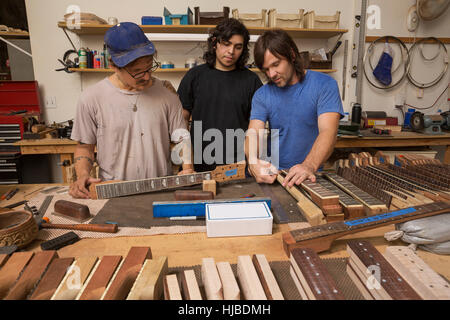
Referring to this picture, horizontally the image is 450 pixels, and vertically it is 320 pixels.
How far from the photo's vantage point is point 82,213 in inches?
57.6

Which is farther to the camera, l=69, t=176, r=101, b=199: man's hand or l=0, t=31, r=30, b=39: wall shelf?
l=0, t=31, r=30, b=39: wall shelf

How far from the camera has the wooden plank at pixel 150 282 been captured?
0.89 meters

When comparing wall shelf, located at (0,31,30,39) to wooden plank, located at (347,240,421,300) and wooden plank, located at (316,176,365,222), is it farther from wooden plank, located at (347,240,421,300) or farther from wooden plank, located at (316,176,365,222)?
wooden plank, located at (347,240,421,300)

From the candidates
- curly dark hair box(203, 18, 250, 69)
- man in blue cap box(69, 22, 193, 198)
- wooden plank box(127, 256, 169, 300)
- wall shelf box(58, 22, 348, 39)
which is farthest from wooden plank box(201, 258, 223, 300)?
wall shelf box(58, 22, 348, 39)

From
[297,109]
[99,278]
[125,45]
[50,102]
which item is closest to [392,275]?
[99,278]

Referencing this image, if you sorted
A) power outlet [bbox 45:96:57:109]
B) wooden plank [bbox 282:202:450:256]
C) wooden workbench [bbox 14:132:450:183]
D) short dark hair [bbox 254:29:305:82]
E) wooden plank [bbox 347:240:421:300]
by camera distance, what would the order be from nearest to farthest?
wooden plank [bbox 347:240:421:300] < wooden plank [bbox 282:202:450:256] < short dark hair [bbox 254:29:305:82] < wooden workbench [bbox 14:132:450:183] < power outlet [bbox 45:96:57:109]

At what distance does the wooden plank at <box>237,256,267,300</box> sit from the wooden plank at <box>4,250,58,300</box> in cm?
68

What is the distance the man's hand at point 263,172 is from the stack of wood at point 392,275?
869 millimetres

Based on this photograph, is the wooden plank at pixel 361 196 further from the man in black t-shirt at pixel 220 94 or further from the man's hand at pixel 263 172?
the man in black t-shirt at pixel 220 94

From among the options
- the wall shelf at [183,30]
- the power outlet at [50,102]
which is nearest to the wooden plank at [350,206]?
the wall shelf at [183,30]

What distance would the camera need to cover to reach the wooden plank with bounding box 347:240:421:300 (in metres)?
0.87

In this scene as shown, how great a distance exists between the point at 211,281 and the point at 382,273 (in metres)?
0.55
